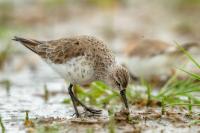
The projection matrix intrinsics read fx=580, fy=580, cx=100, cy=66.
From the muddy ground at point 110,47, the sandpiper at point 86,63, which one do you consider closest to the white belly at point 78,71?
the sandpiper at point 86,63

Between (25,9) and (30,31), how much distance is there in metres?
2.23

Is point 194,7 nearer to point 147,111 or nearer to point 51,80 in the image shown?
point 51,80

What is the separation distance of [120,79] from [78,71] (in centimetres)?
56

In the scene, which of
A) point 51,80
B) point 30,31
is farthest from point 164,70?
point 30,31

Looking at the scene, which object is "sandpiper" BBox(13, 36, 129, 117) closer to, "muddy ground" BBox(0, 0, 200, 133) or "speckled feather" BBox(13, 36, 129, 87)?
"speckled feather" BBox(13, 36, 129, 87)

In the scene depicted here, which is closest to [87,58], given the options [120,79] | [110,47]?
[120,79]

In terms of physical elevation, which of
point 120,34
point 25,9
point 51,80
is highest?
point 25,9

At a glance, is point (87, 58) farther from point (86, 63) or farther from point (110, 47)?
point (110, 47)

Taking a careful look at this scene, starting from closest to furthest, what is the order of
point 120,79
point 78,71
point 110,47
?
point 78,71, point 120,79, point 110,47

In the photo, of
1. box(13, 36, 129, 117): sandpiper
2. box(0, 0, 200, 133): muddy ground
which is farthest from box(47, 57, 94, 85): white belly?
box(0, 0, 200, 133): muddy ground

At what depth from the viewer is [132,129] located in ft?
21.0

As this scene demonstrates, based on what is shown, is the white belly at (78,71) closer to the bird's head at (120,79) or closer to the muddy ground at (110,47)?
the bird's head at (120,79)

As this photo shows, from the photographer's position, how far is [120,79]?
295 inches

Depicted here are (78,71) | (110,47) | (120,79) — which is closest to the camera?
(78,71)
